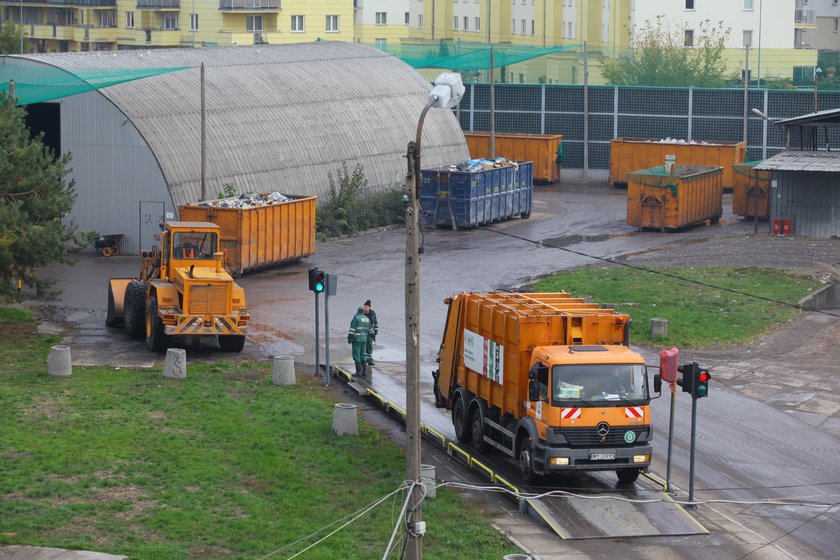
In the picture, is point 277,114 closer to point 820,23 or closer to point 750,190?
point 750,190

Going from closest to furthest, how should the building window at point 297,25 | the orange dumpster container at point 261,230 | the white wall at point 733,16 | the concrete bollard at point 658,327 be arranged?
the concrete bollard at point 658,327 < the orange dumpster container at point 261,230 < the white wall at point 733,16 < the building window at point 297,25

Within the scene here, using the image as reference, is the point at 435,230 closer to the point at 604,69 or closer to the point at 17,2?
the point at 604,69

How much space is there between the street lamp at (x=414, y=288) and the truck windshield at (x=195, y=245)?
15.4 meters

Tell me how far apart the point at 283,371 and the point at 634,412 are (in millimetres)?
10055

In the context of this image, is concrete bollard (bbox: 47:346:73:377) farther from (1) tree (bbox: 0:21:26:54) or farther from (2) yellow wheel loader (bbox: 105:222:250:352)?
(1) tree (bbox: 0:21:26:54)

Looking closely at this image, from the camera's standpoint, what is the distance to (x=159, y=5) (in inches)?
4038

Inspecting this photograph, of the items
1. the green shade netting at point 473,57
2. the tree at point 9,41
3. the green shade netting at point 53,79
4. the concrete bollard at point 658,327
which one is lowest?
the concrete bollard at point 658,327

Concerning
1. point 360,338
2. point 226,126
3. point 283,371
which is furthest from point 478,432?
point 226,126

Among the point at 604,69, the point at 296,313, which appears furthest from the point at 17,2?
the point at 296,313

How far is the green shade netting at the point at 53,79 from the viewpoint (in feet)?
140

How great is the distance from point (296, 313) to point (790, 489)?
1748cm

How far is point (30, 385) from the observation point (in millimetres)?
28812

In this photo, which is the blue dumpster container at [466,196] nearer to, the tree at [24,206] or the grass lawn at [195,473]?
the tree at [24,206]

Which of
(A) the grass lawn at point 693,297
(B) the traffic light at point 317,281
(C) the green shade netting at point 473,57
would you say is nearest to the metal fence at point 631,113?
(C) the green shade netting at point 473,57
